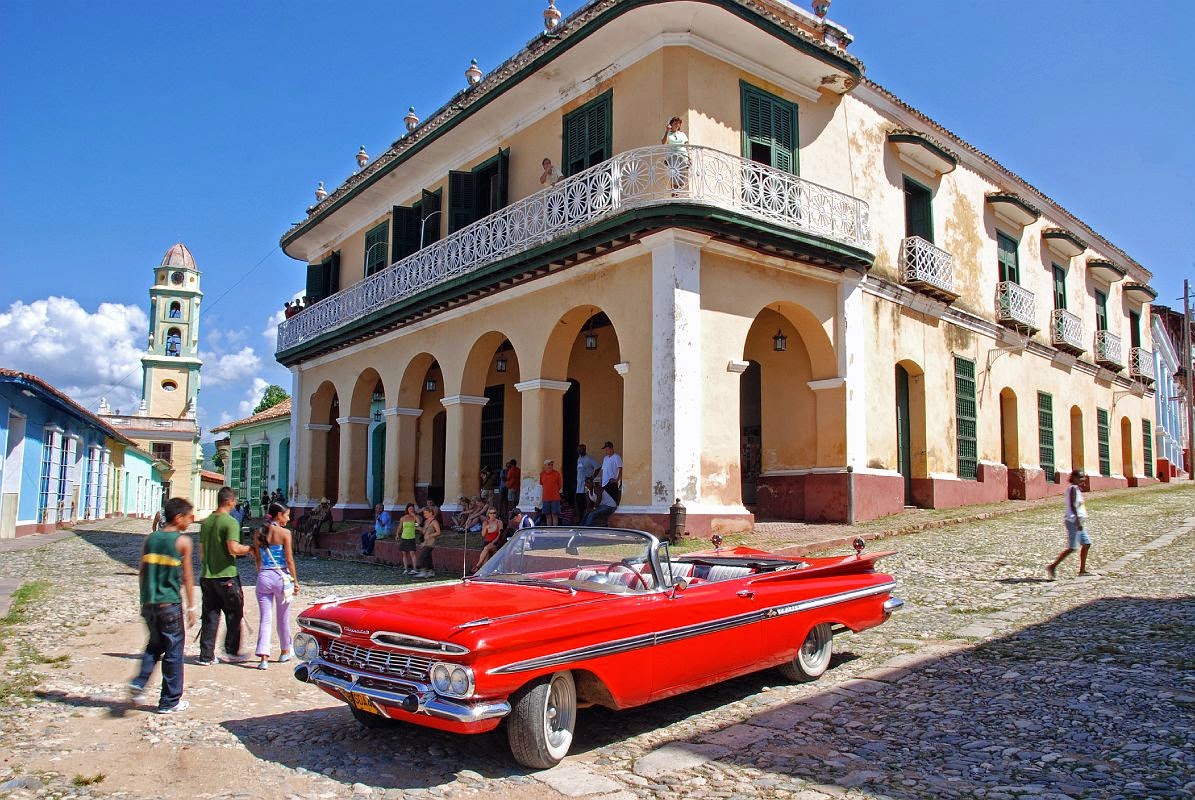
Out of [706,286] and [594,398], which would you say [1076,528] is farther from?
[594,398]

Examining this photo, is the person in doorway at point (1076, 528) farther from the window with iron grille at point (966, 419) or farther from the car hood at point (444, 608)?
the window with iron grille at point (966, 419)

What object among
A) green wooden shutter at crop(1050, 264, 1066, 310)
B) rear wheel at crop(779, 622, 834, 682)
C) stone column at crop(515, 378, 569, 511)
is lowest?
rear wheel at crop(779, 622, 834, 682)

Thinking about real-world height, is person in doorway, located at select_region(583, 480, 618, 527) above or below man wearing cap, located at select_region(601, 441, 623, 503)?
below

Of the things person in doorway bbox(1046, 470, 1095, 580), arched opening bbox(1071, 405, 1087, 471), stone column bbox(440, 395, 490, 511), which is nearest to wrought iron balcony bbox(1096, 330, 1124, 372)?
arched opening bbox(1071, 405, 1087, 471)

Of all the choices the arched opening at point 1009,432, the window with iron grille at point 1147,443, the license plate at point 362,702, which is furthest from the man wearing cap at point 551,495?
the window with iron grille at point 1147,443

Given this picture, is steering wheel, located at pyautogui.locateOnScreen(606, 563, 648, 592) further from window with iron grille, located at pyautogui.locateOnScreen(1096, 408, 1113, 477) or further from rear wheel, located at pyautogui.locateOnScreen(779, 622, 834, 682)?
window with iron grille, located at pyautogui.locateOnScreen(1096, 408, 1113, 477)

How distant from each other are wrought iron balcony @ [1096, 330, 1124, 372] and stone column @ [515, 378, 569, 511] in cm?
1704

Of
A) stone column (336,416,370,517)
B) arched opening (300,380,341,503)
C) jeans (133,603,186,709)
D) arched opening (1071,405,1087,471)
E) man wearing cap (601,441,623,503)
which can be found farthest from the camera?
arched opening (300,380,341,503)

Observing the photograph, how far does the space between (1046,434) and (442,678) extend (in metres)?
20.3

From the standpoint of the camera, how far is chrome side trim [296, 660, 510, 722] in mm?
4113

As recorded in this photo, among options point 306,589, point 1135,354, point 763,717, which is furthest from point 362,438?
point 1135,354

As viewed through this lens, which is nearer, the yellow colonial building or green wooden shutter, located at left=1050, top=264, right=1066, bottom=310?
the yellow colonial building

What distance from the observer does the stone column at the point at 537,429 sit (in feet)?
47.8

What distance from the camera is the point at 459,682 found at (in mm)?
4129
